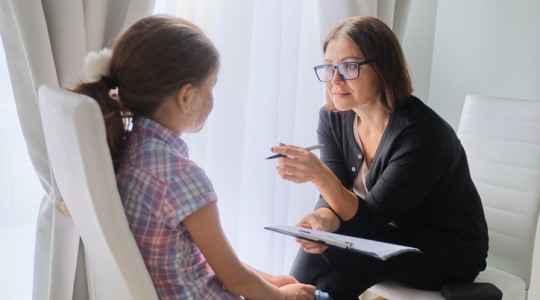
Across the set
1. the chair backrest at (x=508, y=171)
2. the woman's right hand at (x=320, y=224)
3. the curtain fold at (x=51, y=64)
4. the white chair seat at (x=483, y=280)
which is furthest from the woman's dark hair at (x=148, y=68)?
the chair backrest at (x=508, y=171)

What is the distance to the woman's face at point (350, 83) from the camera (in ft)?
4.54

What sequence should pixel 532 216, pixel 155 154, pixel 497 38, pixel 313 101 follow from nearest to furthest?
1. pixel 155 154
2. pixel 532 216
3. pixel 313 101
4. pixel 497 38

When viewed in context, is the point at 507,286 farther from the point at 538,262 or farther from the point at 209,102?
the point at 209,102

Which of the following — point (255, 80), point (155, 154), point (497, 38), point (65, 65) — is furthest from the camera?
point (497, 38)

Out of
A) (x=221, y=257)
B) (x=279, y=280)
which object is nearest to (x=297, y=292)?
(x=279, y=280)

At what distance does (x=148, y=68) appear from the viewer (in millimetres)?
912

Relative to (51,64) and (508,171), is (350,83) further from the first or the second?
(51,64)

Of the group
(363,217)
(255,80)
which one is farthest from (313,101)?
(363,217)

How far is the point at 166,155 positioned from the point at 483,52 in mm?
1733

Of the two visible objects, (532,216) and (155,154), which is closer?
(155,154)

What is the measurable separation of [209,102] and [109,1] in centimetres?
50

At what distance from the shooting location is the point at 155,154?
2.97 ft

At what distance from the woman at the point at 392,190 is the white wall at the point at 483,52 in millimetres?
876

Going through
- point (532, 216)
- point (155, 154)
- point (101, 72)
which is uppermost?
point (101, 72)
